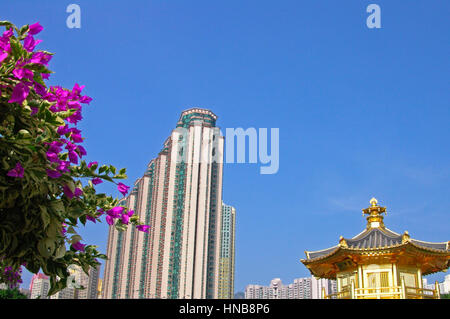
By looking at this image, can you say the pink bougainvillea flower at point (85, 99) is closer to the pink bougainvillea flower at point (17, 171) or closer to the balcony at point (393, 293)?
the pink bougainvillea flower at point (17, 171)

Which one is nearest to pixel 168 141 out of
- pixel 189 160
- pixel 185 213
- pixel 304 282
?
pixel 189 160

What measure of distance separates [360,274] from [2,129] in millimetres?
15330

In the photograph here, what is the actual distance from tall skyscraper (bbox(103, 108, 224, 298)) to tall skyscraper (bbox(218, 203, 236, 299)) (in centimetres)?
809

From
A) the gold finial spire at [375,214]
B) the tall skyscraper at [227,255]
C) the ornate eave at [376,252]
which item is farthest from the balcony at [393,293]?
the tall skyscraper at [227,255]

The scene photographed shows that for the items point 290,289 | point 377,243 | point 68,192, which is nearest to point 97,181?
point 68,192

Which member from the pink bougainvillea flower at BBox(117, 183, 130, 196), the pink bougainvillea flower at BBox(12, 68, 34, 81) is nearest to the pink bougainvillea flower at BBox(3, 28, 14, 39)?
the pink bougainvillea flower at BBox(12, 68, 34, 81)

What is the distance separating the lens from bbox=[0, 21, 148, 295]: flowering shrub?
7.59ft

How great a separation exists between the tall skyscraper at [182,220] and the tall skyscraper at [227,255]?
8.09 meters

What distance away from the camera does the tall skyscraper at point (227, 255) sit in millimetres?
63688

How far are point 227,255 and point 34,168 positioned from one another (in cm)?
6505

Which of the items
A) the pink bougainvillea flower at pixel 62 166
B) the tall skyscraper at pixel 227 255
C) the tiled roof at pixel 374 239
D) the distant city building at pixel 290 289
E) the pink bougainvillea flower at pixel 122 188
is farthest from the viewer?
the distant city building at pixel 290 289

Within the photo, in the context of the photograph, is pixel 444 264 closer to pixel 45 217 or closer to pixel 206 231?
pixel 45 217

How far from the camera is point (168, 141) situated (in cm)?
6569

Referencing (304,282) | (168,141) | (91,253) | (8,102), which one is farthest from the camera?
(304,282)
